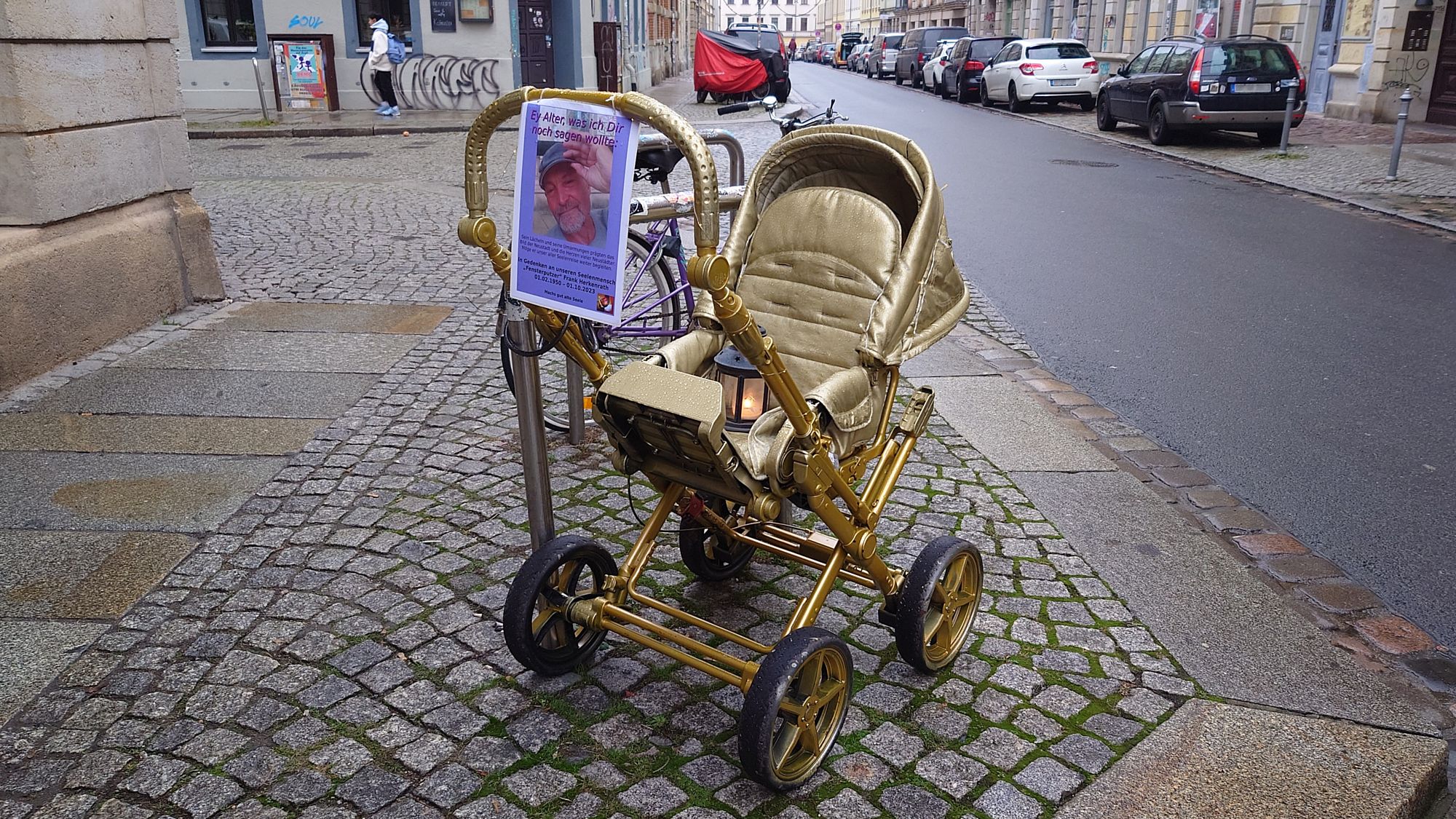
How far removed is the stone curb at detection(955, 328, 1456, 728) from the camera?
151 inches

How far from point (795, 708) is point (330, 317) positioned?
19.3 feet

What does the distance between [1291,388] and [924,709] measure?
166 inches

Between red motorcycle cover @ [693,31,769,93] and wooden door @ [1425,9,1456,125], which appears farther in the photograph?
red motorcycle cover @ [693,31,769,93]

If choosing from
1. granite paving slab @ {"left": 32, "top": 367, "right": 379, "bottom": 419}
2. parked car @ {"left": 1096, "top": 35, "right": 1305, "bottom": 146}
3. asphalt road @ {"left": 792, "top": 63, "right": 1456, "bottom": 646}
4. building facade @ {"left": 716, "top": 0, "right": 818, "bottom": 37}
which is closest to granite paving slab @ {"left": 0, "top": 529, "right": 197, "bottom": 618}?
granite paving slab @ {"left": 32, "top": 367, "right": 379, "bottom": 419}

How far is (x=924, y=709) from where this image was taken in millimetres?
3473

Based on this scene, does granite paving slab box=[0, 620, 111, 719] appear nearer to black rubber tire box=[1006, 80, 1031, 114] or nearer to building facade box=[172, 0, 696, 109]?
building facade box=[172, 0, 696, 109]

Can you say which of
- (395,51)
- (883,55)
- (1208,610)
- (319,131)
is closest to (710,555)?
(1208,610)

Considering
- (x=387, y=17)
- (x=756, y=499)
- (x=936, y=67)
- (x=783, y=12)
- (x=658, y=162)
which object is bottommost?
(x=756, y=499)

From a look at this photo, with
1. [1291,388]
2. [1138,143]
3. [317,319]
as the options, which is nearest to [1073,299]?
[1291,388]

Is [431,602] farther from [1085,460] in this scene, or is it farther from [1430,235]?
[1430,235]

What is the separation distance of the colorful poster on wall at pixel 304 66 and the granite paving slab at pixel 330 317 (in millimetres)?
17529

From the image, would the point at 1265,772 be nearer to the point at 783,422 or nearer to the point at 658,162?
the point at 783,422

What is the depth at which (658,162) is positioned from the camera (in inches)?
225

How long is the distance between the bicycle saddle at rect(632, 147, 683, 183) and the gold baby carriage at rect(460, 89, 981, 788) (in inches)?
67.7
